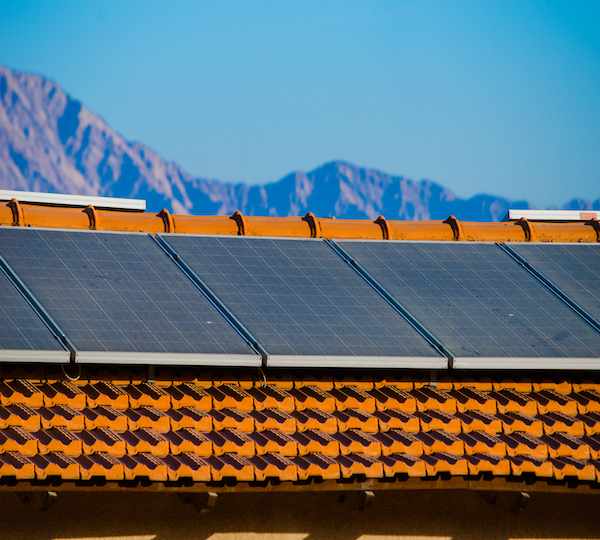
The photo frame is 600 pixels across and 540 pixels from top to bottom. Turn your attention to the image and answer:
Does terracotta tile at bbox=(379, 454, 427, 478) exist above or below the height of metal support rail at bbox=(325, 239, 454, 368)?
below

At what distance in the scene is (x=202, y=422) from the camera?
816 cm

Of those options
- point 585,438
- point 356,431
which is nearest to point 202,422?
point 356,431

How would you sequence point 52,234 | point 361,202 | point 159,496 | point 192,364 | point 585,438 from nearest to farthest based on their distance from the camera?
point 159,496 < point 192,364 < point 585,438 < point 52,234 < point 361,202

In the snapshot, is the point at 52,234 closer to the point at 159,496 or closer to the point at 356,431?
the point at 159,496

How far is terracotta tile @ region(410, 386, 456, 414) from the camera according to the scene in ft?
30.0

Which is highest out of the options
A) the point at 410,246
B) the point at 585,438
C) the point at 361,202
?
the point at 361,202

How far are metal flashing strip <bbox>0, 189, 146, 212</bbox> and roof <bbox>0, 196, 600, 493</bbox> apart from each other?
14.0ft

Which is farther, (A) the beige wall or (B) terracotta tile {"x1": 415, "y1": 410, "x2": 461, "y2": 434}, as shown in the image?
(B) terracotta tile {"x1": 415, "y1": 410, "x2": 461, "y2": 434}

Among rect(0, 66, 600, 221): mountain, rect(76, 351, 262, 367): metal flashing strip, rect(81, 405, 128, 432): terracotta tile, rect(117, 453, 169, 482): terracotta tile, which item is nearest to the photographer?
rect(117, 453, 169, 482): terracotta tile

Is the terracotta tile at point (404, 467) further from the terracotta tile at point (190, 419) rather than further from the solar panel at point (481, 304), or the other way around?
the terracotta tile at point (190, 419)

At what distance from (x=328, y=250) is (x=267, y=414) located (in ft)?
10.3

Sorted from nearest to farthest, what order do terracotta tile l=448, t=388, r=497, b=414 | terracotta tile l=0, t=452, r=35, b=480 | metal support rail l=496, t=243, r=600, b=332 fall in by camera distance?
terracotta tile l=0, t=452, r=35, b=480 < terracotta tile l=448, t=388, r=497, b=414 < metal support rail l=496, t=243, r=600, b=332

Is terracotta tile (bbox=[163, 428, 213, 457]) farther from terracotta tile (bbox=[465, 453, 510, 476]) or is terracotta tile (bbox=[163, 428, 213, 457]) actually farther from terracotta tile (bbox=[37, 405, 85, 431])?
terracotta tile (bbox=[465, 453, 510, 476])

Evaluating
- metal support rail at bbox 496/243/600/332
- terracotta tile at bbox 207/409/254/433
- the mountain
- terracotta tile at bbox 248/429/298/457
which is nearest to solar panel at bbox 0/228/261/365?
terracotta tile at bbox 207/409/254/433
